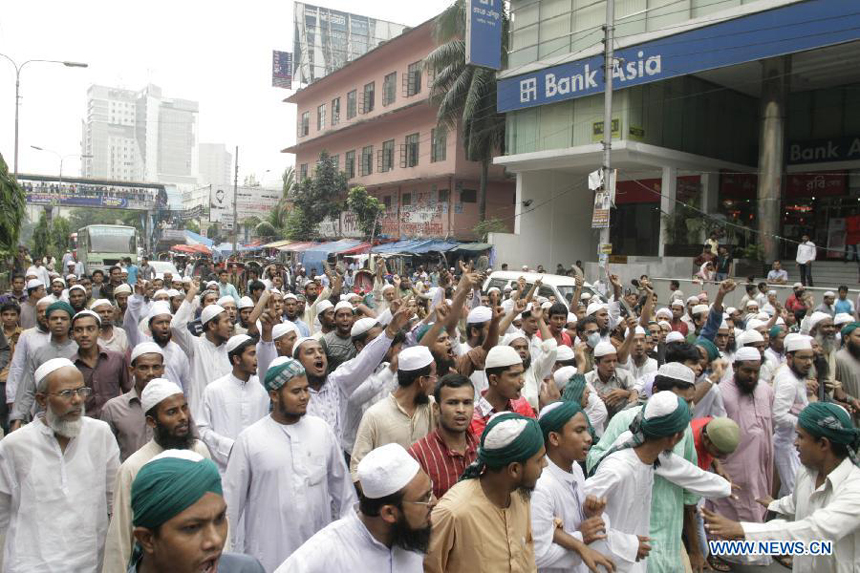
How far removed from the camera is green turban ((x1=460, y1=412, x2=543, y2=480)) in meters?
2.52

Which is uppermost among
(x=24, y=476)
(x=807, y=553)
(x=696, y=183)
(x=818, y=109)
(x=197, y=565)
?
(x=818, y=109)

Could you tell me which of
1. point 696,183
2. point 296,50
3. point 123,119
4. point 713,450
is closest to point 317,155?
point 296,50

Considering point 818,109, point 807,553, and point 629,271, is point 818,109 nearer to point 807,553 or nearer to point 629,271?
point 629,271

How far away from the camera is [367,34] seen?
57938 mm

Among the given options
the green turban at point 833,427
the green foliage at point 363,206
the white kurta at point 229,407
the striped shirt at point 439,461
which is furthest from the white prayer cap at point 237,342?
the green foliage at point 363,206

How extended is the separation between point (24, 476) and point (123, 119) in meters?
187

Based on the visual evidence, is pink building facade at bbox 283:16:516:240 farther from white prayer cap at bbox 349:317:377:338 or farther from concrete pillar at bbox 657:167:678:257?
white prayer cap at bbox 349:317:377:338

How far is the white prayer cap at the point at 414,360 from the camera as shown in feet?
12.7

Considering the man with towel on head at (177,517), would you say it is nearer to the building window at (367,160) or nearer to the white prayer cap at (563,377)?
the white prayer cap at (563,377)

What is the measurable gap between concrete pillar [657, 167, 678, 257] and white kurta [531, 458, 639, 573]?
19.8m

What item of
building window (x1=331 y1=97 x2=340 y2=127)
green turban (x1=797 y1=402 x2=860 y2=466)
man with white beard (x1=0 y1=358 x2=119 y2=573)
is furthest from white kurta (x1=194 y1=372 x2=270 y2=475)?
building window (x1=331 y1=97 x2=340 y2=127)

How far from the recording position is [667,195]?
2194 centimetres

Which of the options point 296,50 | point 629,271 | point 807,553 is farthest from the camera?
point 296,50

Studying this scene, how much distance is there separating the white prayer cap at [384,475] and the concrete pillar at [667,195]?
20.9m
